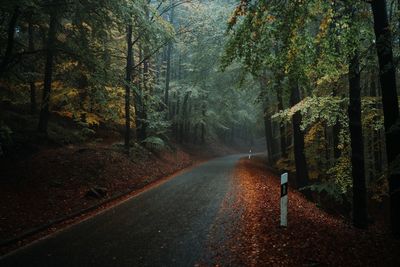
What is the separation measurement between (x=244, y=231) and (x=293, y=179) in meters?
17.7

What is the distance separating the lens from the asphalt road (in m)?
6.00

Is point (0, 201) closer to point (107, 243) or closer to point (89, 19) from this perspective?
point (107, 243)

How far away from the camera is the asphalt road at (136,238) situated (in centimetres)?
600

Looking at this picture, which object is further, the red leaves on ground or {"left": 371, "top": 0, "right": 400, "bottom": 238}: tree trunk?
{"left": 371, "top": 0, "right": 400, "bottom": 238}: tree trunk

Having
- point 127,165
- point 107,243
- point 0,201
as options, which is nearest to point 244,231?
point 107,243

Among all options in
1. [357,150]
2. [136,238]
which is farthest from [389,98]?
[136,238]

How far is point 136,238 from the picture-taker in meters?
7.14

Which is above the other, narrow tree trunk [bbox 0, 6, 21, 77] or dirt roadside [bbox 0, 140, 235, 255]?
narrow tree trunk [bbox 0, 6, 21, 77]

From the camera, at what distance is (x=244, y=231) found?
7445 millimetres

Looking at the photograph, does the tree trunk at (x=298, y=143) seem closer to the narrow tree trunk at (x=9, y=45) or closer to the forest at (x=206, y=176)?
the forest at (x=206, y=176)

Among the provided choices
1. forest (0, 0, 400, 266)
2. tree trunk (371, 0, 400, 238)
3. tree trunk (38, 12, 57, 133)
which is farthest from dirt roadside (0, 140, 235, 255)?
tree trunk (371, 0, 400, 238)

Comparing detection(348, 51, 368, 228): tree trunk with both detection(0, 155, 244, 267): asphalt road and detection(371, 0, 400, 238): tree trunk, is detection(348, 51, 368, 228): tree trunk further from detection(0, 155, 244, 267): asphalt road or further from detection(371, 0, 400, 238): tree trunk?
detection(0, 155, 244, 267): asphalt road

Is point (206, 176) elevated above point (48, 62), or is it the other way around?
A: point (48, 62)

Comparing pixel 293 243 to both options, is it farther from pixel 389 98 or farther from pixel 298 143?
pixel 298 143
